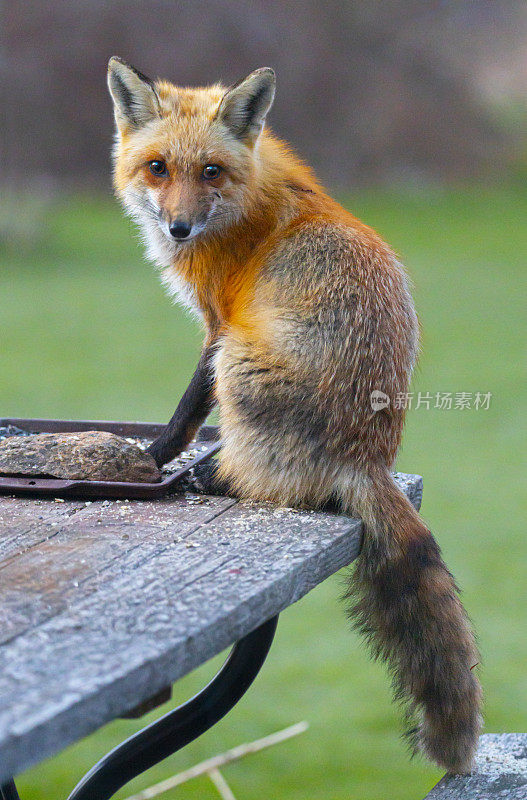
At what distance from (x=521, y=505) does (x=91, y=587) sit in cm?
403

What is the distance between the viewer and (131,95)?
2049 millimetres

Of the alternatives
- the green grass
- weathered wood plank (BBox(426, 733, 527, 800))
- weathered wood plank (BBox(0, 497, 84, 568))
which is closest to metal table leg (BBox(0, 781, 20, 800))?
weathered wood plank (BBox(0, 497, 84, 568))

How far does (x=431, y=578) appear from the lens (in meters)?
1.67

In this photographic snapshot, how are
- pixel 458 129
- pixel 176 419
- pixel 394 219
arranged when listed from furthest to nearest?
pixel 458 129, pixel 394 219, pixel 176 419

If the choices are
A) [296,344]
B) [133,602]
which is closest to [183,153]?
[296,344]

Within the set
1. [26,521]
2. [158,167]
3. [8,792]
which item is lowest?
[8,792]

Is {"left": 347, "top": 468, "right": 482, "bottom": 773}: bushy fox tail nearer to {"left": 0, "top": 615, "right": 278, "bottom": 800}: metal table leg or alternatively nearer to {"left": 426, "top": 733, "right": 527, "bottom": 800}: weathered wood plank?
{"left": 426, "top": 733, "right": 527, "bottom": 800}: weathered wood plank

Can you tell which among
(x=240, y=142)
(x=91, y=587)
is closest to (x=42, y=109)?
(x=240, y=142)

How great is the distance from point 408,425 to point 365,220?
524 centimetres

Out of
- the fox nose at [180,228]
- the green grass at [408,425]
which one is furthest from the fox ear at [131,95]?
the green grass at [408,425]

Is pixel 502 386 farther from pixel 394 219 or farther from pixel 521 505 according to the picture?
pixel 394 219

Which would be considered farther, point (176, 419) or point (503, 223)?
point (503, 223)

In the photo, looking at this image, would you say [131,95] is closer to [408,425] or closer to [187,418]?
[187,418]

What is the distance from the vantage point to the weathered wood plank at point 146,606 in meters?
Result: 0.97
